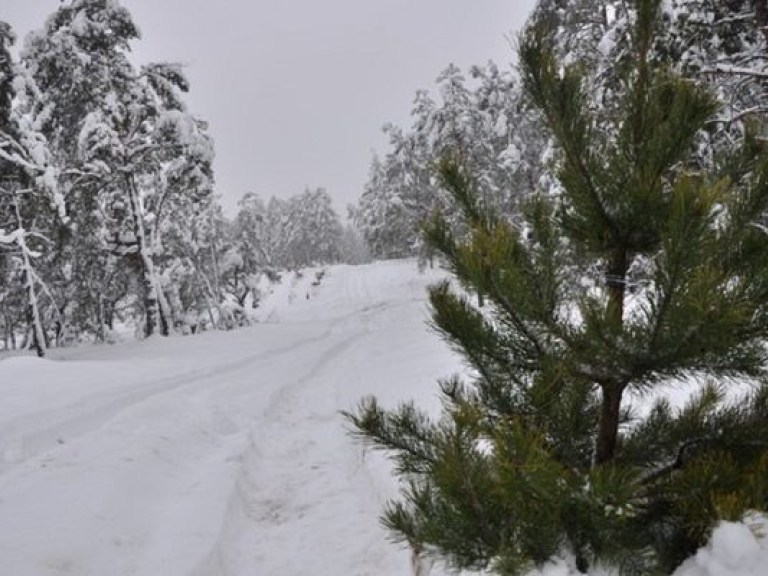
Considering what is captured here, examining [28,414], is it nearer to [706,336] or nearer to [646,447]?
[646,447]

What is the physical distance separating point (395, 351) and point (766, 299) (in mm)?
14667

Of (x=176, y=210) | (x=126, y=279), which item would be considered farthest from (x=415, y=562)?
(x=176, y=210)

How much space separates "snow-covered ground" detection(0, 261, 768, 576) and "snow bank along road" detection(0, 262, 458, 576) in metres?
0.02

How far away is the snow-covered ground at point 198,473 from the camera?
502cm

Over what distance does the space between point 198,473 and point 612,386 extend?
20.0ft

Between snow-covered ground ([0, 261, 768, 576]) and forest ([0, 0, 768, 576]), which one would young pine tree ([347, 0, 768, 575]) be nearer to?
forest ([0, 0, 768, 576])

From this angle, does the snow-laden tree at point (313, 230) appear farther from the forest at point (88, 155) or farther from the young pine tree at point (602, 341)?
the young pine tree at point (602, 341)

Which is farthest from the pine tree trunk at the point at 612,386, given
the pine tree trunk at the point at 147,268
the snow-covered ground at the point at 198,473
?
the pine tree trunk at the point at 147,268

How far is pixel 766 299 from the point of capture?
Result: 2.08 metres

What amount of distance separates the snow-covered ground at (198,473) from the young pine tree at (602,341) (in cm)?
22

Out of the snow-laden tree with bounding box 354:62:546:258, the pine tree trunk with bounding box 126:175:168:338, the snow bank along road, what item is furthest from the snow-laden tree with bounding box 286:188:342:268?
the snow bank along road

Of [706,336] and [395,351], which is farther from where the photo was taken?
[395,351]

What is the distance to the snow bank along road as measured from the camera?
5.18 m

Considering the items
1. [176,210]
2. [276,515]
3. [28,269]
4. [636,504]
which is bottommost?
[276,515]
